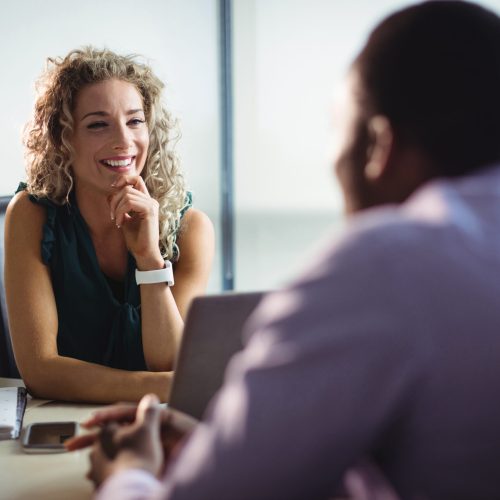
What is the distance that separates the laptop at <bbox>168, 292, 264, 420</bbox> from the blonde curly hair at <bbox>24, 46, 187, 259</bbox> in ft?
2.95

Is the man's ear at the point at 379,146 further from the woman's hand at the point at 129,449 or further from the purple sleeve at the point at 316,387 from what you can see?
the woman's hand at the point at 129,449

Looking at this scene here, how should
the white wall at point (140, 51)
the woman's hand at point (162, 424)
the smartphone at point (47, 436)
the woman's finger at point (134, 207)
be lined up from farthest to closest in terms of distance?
the white wall at point (140, 51)
the woman's finger at point (134, 207)
the smartphone at point (47, 436)
the woman's hand at point (162, 424)

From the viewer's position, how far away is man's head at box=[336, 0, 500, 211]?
0.70 meters

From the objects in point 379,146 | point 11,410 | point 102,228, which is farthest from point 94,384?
point 379,146

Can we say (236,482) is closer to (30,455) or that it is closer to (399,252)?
(399,252)

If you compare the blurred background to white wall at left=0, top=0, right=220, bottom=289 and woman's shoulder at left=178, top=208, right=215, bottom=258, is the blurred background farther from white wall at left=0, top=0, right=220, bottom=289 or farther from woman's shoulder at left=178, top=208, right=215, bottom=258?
woman's shoulder at left=178, top=208, right=215, bottom=258

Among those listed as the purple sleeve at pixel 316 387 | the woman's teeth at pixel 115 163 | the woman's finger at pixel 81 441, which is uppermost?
the woman's teeth at pixel 115 163

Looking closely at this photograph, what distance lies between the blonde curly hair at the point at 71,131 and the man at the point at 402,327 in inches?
52.2

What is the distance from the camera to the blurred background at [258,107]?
15.4 feet

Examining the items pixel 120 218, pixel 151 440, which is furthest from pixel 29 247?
pixel 151 440

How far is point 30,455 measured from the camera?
1222 mm

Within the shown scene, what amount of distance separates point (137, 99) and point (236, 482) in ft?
5.18

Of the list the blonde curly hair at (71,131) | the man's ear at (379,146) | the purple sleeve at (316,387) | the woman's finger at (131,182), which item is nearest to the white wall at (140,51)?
the blonde curly hair at (71,131)

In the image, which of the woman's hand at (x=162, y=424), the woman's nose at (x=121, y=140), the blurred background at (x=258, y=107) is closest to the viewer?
the woman's hand at (x=162, y=424)
